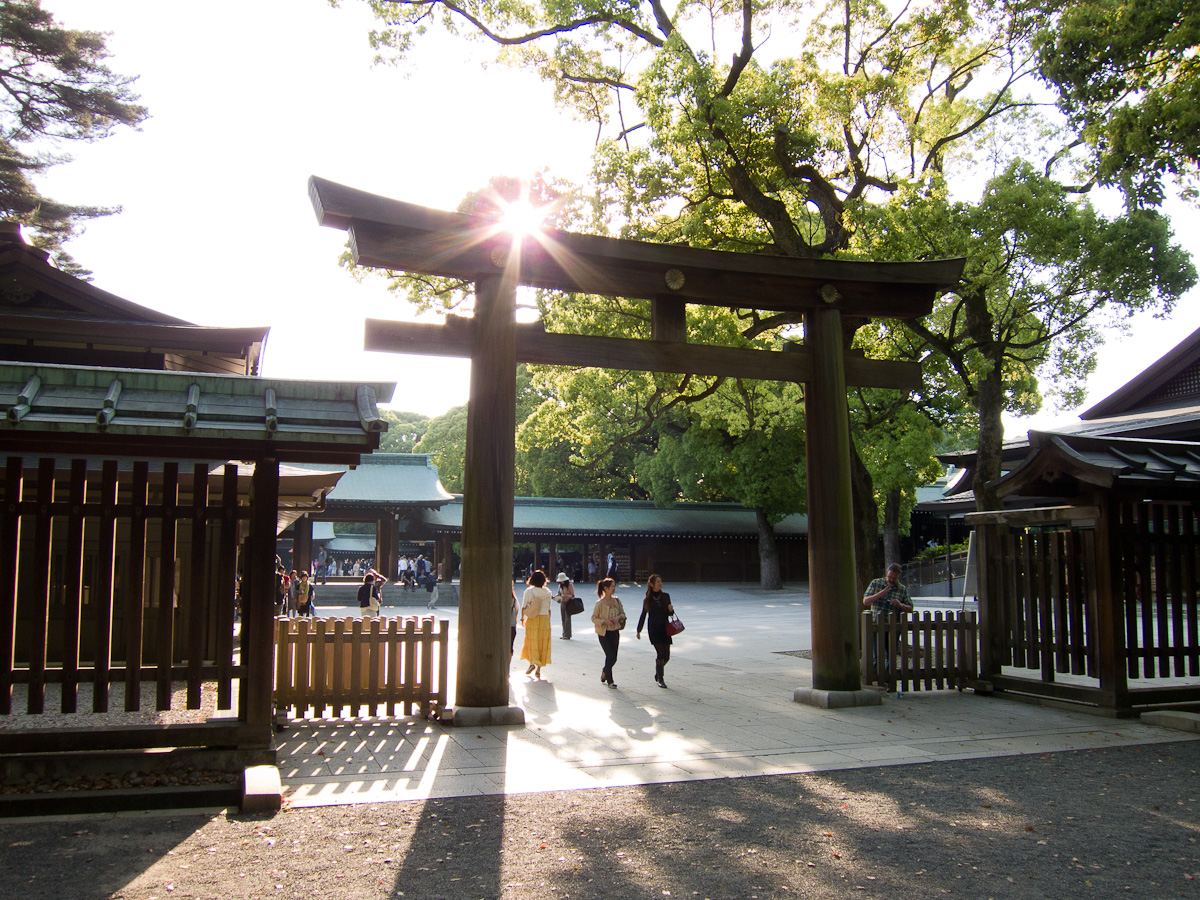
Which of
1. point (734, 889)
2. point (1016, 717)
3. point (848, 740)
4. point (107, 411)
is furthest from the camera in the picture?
point (1016, 717)

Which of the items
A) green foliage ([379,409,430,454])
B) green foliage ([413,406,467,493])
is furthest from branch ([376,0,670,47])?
green foliage ([379,409,430,454])

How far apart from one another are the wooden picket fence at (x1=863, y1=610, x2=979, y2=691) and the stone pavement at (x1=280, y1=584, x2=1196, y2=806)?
0.26 meters

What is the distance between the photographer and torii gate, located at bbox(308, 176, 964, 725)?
8352 mm

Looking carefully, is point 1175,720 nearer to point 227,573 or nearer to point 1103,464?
point 1103,464

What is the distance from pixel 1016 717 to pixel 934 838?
4824 millimetres

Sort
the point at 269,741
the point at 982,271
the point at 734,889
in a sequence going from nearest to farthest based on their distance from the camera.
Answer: the point at 734,889 < the point at 269,741 < the point at 982,271

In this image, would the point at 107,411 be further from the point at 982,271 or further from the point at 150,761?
the point at 982,271

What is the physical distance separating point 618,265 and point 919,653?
239 inches

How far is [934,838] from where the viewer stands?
202 inches

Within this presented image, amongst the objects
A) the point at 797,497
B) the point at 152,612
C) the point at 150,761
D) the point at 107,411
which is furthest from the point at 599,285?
the point at 797,497

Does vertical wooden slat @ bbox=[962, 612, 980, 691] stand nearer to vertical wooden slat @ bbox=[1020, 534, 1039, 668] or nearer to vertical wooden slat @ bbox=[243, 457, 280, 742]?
vertical wooden slat @ bbox=[1020, 534, 1039, 668]

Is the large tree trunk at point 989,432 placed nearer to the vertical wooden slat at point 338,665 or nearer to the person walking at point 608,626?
the person walking at point 608,626

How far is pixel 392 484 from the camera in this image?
1420 inches

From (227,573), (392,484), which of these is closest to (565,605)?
(227,573)
